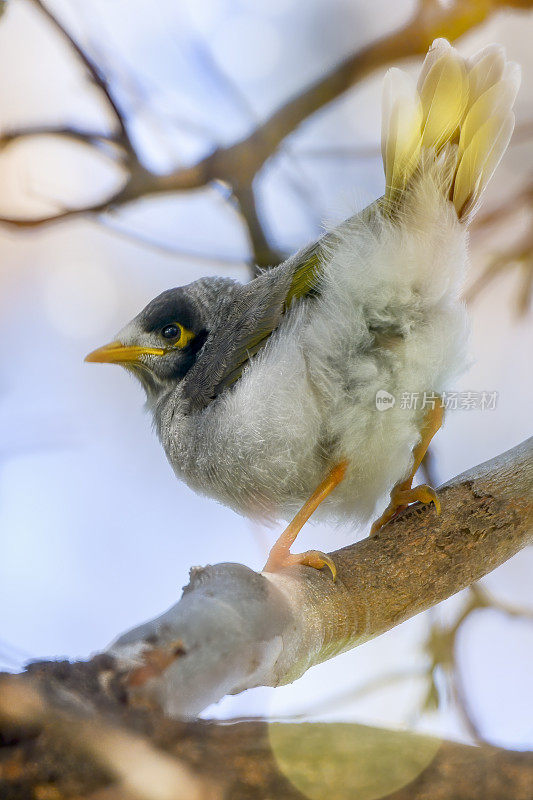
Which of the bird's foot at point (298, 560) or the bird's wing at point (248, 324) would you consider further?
the bird's wing at point (248, 324)

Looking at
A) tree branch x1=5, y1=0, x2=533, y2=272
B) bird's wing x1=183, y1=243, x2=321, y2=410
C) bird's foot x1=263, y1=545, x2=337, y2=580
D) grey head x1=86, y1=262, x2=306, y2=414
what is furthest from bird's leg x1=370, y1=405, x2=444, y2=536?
tree branch x1=5, y1=0, x2=533, y2=272

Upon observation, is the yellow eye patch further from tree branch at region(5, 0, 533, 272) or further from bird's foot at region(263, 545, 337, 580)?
bird's foot at region(263, 545, 337, 580)

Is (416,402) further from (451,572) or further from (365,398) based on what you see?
(451,572)

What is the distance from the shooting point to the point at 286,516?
8.52 ft

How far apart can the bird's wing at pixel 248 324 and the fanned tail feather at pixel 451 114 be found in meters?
0.43

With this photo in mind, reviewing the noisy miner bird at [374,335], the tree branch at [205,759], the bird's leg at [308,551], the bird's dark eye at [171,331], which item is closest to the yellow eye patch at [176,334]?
the bird's dark eye at [171,331]

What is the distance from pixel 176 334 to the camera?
277 centimetres

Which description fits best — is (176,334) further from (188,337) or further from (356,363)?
(356,363)

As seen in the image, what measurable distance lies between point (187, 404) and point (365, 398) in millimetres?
703

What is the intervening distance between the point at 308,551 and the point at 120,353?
1.20 metres

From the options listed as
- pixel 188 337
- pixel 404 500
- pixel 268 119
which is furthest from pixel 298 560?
pixel 268 119

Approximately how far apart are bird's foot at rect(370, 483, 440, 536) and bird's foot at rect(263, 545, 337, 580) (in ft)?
0.84

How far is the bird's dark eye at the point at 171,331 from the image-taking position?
2.77m

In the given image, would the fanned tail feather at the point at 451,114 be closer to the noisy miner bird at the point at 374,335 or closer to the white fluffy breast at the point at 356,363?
the noisy miner bird at the point at 374,335
